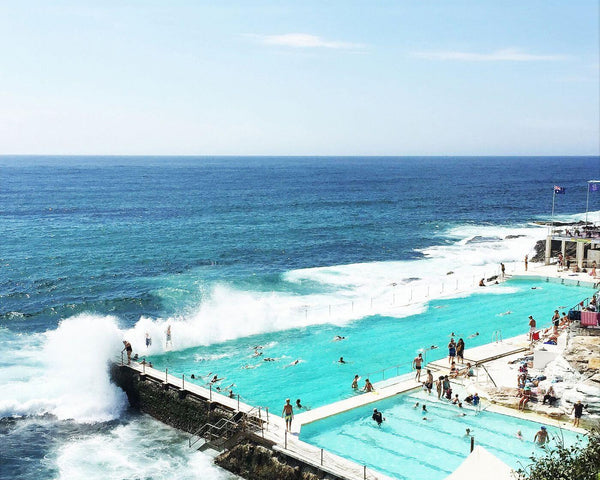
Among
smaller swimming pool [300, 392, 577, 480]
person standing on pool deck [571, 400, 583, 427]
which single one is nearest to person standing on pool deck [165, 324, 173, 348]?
smaller swimming pool [300, 392, 577, 480]

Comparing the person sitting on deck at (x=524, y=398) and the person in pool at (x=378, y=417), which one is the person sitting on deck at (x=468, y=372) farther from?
the person in pool at (x=378, y=417)

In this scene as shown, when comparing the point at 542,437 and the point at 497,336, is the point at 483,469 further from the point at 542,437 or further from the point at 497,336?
the point at 497,336

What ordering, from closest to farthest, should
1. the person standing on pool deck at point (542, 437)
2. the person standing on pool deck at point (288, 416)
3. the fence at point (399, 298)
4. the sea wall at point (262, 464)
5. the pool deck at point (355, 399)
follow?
the pool deck at point (355, 399) < the sea wall at point (262, 464) < the person standing on pool deck at point (542, 437) < the person standing on pool deck at point (288, 416) < the fence at point (399, 298)

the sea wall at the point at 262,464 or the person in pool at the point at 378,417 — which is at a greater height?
the person in pool at the point at 378,417

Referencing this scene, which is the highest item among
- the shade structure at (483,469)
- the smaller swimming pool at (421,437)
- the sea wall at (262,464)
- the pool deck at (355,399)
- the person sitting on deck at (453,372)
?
the shade structure at (483,469)

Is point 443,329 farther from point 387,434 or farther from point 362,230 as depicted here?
point 362,230

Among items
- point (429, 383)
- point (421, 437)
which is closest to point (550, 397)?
point (429, 383)

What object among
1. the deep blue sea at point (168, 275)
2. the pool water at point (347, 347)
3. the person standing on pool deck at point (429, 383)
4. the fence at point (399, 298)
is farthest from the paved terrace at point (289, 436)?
the fence at point (399, 298)

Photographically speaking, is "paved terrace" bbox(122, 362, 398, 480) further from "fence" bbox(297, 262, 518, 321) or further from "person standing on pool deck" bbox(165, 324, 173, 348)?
"fence" bbox(297, 262, 518, 321)
